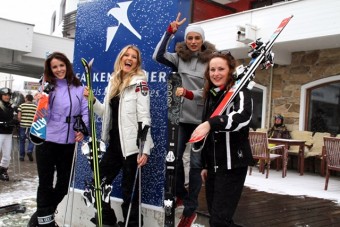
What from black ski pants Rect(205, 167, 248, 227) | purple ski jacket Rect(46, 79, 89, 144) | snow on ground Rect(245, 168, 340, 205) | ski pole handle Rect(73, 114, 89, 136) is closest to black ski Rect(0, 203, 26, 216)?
purple ski jacket Rect(46, 79, 89, 144)

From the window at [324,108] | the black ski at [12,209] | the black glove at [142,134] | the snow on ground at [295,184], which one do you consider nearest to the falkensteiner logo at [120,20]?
the black glove at [142,134]

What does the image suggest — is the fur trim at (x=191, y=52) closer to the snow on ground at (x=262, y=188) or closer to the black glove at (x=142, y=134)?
the black glove at (x=142, y=134)

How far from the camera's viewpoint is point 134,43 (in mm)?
4090

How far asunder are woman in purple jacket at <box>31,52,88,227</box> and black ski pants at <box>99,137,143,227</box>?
0.35 meters

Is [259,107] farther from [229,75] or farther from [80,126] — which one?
[229,75]

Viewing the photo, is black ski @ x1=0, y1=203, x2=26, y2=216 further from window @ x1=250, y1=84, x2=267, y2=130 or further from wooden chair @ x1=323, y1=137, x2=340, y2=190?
window @ x1=250, y1=84, x2=267, y2=130

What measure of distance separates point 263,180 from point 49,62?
482cm

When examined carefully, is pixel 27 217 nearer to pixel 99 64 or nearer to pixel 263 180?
pixel 99 64

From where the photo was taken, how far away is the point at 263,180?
23.8ft

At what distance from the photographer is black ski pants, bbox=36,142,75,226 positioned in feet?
12.0

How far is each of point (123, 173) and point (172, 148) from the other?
532 millimetres

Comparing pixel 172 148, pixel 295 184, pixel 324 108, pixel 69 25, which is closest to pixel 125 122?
pixel 172 148

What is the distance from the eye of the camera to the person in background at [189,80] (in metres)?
3.39

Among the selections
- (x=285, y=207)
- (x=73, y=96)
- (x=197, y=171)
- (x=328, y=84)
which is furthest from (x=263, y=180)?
(x=73, y=96)
